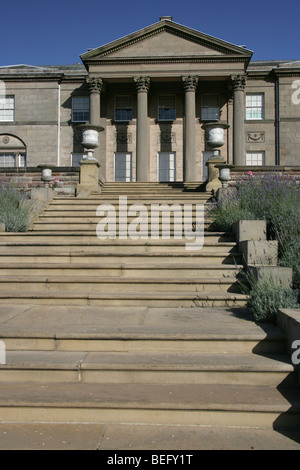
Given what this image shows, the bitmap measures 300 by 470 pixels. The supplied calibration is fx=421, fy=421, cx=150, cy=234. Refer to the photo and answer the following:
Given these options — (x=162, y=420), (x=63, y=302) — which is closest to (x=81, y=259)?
(x=63, y=302)

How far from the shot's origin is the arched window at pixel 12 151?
2706 centimetres

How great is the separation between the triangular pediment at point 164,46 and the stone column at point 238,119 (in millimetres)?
1483

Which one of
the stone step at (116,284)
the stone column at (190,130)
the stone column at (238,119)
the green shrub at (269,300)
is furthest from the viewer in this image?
the stone column at (238,119)

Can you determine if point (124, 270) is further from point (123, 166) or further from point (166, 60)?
point (123, 166)

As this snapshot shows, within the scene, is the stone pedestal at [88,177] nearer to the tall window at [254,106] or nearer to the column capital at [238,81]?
the column capital at [238,81]

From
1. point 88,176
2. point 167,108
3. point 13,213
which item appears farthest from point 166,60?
point 13,213

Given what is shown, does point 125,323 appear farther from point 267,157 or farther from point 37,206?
point 267,157

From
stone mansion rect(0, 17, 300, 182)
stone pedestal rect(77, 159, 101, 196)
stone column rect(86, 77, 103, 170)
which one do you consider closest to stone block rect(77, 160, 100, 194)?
stone pedestal rect(77, 159, 101, 196)

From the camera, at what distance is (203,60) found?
24.0 m

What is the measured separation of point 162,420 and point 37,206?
704 centimetres

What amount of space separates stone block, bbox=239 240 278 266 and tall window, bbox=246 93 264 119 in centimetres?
2212

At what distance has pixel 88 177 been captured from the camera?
13016mm

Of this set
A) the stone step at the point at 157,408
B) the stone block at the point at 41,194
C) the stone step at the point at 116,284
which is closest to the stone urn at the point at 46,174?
the stone block at the point at 41,194

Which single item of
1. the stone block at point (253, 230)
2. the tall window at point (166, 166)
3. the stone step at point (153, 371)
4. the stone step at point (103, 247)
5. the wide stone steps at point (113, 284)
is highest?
the tall window at point (166, 166)
